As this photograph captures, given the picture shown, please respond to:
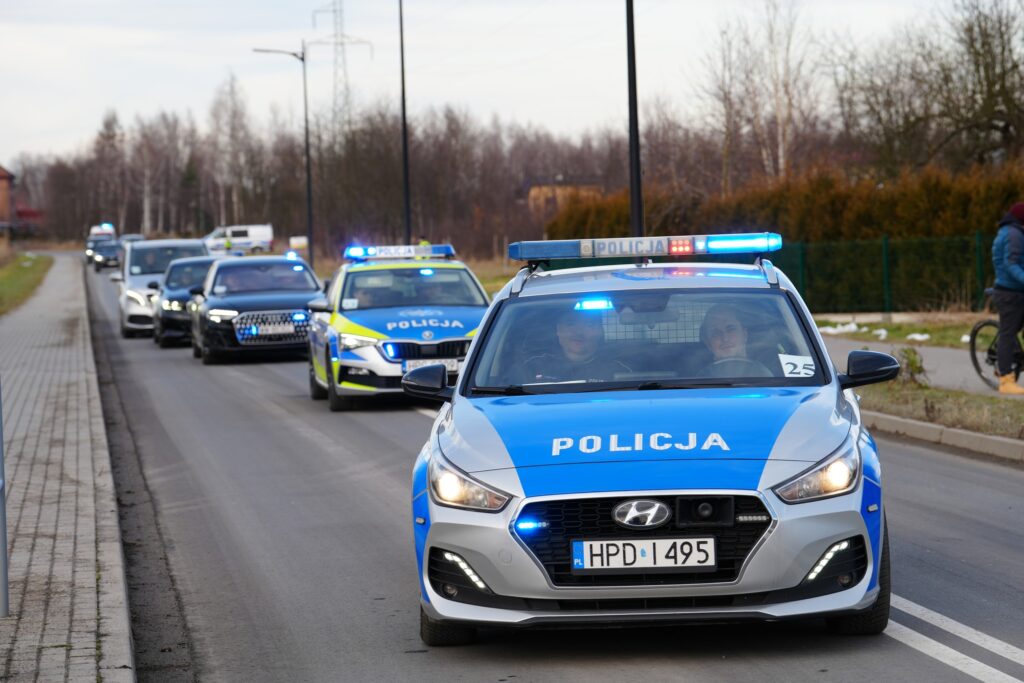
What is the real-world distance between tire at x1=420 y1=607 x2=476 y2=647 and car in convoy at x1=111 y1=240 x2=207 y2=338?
79.3 feet

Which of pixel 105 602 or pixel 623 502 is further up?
pixel 623 502

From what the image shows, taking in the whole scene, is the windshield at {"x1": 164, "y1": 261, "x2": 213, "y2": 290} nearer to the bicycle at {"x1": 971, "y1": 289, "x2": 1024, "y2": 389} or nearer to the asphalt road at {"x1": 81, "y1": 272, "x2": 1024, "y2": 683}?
the asphalt road at {"x1": 81, "y1": 272, "x2": 1024, "y2": 683}

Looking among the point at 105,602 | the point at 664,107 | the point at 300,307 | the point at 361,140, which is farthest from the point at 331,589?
the point at 361,140

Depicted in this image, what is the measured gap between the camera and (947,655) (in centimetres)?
580

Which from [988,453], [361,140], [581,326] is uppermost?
[361,140]

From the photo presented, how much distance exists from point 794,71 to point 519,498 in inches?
2063

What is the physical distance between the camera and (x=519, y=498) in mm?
5555

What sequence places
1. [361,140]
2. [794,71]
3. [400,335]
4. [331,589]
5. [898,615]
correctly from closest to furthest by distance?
[898,615]
[331,589]
[400,335]
[794,71]
[361,140]

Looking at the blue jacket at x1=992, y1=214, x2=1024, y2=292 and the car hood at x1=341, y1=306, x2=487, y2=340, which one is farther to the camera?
the car hood at x1=341, y1=306, x2=487, y2=340

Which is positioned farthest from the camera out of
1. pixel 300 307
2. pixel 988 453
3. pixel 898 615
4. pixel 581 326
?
pixel 300 307

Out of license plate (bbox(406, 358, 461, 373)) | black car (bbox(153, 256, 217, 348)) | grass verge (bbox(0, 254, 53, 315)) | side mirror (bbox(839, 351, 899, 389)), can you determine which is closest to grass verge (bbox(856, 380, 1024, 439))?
license plate (bbox(406, 358, 461, 373))

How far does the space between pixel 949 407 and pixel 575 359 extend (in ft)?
26.0

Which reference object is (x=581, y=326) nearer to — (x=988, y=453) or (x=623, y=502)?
(x=623, y=502)

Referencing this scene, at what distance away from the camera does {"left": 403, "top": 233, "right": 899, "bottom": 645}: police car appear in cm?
545
